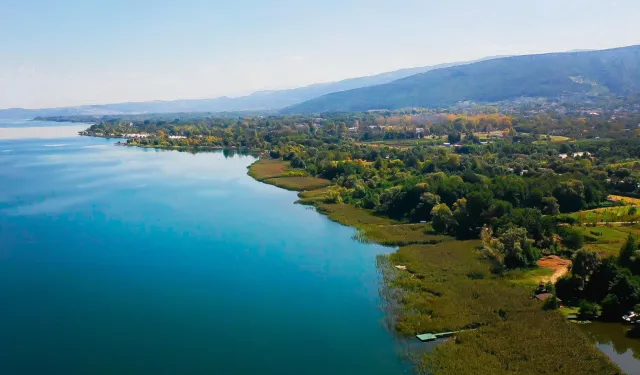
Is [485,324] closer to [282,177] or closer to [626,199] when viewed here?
[626,199]

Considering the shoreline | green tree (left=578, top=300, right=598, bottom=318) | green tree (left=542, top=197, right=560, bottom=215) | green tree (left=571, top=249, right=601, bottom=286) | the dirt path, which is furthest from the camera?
green tree (left=542, top=197, right=560, bottom=215)

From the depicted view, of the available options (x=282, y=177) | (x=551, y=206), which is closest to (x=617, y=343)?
(x=551, y=206)

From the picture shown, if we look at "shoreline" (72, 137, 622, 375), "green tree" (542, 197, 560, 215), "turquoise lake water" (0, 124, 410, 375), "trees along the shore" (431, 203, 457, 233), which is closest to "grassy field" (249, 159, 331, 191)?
"turquoise lake water" (0, 124, 410, 375)

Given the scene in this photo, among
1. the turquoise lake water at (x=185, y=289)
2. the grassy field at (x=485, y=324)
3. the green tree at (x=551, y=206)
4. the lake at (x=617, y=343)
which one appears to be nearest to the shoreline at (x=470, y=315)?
the grassy field at (x=485, y=324)

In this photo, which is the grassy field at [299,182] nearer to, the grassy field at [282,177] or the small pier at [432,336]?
the grassy field at [282,177]

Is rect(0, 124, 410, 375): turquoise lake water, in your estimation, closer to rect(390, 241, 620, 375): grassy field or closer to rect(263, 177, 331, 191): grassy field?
rect(390, 241, 620, 375): grassy field

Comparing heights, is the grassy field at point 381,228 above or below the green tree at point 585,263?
below
